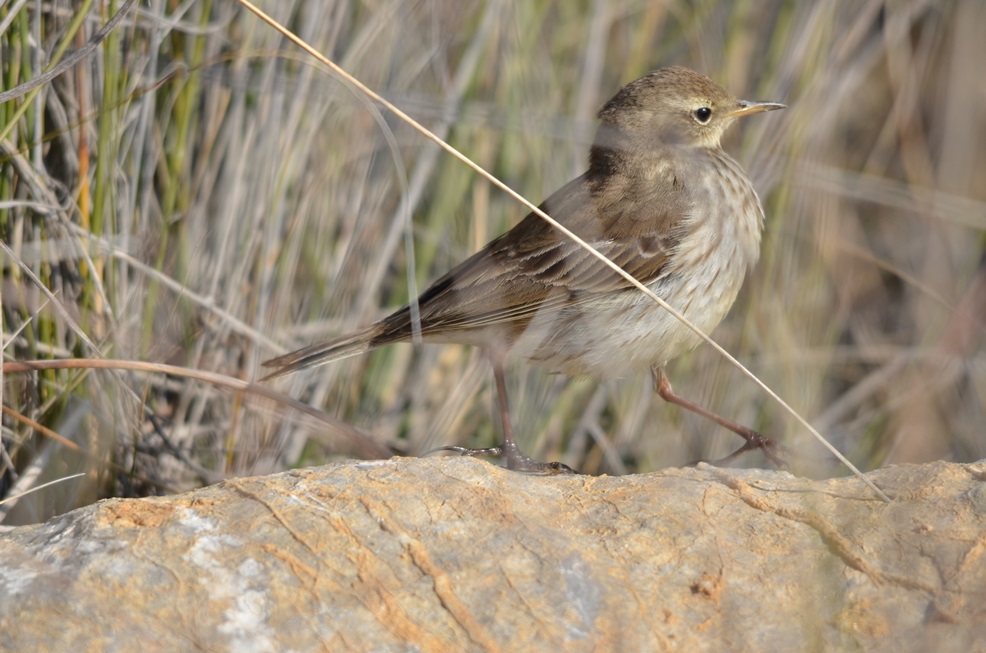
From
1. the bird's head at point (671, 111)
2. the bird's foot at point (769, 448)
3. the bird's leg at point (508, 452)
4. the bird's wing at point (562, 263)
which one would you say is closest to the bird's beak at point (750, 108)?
the bird's head at point (671, 111)

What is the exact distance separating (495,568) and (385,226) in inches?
101

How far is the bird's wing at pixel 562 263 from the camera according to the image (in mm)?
4059

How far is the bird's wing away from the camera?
13.3 feet

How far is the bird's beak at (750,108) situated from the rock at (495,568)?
5.96 feet

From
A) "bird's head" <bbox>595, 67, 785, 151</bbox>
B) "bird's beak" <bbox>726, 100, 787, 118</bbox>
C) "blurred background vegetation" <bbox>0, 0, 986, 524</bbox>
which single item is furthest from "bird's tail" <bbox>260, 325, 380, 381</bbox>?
"bird's beak" <bbox>726, 100, 787, 118</bbox>

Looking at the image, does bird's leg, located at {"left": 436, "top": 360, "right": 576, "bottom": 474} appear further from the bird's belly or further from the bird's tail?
the bird's tail

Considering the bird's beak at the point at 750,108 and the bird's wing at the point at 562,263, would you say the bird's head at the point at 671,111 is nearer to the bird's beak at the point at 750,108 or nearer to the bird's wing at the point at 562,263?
the bird's beak at the point at 750,108

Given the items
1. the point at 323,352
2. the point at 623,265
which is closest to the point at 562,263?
the point at 623,265

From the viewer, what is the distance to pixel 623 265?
4.13 m

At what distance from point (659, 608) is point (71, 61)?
6.63ft

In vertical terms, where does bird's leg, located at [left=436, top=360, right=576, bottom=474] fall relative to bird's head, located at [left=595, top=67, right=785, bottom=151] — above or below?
below

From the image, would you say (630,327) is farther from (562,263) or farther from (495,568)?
(495,568)

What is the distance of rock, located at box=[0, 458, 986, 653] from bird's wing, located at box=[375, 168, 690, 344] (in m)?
1.25

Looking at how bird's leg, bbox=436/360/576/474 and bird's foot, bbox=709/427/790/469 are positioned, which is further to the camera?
bird's foot, bbox=709/427/790/469
